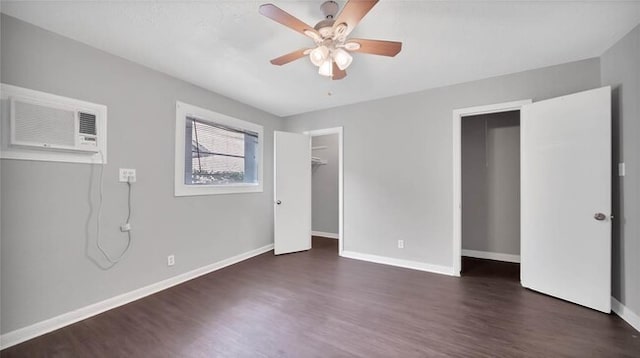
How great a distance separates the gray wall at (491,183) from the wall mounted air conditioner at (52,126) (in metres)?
A: 4.94

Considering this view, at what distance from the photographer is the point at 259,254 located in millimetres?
4129

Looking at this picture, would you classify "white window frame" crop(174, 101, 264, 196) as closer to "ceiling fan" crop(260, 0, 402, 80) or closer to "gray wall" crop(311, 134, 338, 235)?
"ceiling fan" crop(260, 0, 402, 80)

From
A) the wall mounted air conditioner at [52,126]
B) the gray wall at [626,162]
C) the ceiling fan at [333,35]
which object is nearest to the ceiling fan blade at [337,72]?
the ceiling fan at [333,35]

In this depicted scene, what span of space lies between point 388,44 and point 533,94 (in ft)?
7.39

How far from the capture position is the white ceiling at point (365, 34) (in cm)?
180

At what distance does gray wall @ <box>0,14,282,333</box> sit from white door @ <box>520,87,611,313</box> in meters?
3.93

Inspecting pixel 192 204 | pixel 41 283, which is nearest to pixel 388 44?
pixel 192 204

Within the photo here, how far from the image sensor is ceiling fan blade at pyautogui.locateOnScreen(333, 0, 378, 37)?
1.42m

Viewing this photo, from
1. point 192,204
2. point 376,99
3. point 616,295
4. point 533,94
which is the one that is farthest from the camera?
point 376,99

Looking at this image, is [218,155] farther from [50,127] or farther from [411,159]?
[411,159]

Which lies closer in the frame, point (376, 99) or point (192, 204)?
point (192, 204)

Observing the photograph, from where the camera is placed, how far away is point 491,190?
13.0 feet

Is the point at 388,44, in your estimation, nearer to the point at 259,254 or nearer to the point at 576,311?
the point at 576,311

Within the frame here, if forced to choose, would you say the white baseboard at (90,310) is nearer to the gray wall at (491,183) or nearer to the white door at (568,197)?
the white door at (568,197)
